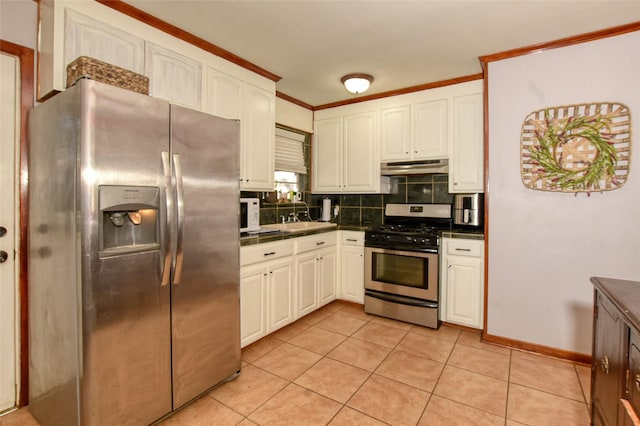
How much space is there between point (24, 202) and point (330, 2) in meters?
2.22

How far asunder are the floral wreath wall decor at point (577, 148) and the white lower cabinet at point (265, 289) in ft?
7.15

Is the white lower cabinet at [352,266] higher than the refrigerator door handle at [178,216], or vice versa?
the refrigerator door handle at [178,216]

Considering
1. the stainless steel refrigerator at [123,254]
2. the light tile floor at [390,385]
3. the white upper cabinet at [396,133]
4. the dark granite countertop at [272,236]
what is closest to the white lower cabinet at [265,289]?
the dark granite countertop at [272,236]

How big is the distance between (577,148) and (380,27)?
176 centimetres

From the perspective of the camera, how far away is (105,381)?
1.53 m

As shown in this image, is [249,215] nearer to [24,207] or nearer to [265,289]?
[265,289]

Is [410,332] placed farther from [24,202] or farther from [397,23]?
[24,202]

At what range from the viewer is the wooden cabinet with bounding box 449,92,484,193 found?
3.14m

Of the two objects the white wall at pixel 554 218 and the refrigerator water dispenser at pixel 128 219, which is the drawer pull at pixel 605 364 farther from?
the refrigerator water dispenser at pixel 128 219

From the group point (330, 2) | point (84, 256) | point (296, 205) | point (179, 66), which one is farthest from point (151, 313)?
point (296, 205)

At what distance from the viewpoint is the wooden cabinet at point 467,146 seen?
3.14 meters

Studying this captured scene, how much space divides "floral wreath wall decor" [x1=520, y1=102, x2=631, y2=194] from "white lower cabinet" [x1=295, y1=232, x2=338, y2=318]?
6.47ft

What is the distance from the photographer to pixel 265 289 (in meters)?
2.78

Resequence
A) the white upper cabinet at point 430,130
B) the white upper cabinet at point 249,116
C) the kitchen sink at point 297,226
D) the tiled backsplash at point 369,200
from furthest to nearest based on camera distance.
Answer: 1. the tiled backsplash at point 369,200
2. the kitchen sink at point 297,226
3. the white upper cabinet at point 430,130
4. the white upper cabinet at point 249,116
